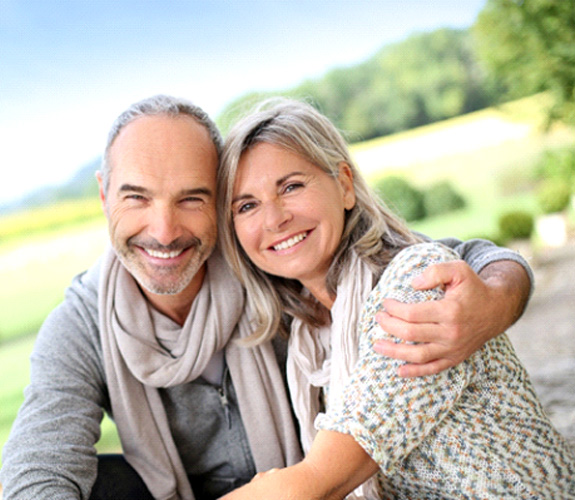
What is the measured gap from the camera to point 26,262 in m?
16.1

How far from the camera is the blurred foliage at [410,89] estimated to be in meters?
19.6

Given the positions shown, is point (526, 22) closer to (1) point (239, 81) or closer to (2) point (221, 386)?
(2) point (221, 386)

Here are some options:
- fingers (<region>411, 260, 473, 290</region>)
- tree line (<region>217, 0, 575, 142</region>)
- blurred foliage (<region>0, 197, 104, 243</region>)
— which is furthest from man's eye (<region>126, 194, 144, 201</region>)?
blurred foliage (<region>0, 197, 104, 243</region>)

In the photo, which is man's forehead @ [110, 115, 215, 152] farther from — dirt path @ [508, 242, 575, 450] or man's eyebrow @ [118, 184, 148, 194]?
dirt path @ [508, 242, 575, 450]

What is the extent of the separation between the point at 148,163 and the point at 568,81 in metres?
6.33

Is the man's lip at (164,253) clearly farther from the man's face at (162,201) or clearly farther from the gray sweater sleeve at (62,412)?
the gray sweater sleeve at (62,412)

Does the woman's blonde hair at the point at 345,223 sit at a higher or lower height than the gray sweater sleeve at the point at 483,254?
higher

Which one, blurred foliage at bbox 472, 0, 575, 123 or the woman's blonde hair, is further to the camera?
blurred foliage at bbox 472, 0, 575, 123

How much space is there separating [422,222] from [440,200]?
2.35 ft

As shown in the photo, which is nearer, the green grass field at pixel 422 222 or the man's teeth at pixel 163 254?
the man's teeth at pixel 163 254

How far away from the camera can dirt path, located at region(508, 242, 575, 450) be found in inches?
145

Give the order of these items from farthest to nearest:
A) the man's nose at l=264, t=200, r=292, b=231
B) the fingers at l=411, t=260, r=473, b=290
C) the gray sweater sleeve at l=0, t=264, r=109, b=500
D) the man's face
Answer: the man's face → the man's nose at l=264, t=200, r=292, b=231 → the gray sweater sleeve at l=0, t=264, r=109, b=500 → the fingers at l=411, t=260, r=473, b=290

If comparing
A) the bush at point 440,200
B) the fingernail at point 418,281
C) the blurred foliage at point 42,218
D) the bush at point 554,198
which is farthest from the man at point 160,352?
the blurred foliage at point 42,218

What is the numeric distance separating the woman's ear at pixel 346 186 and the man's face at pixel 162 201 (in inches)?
17.0
